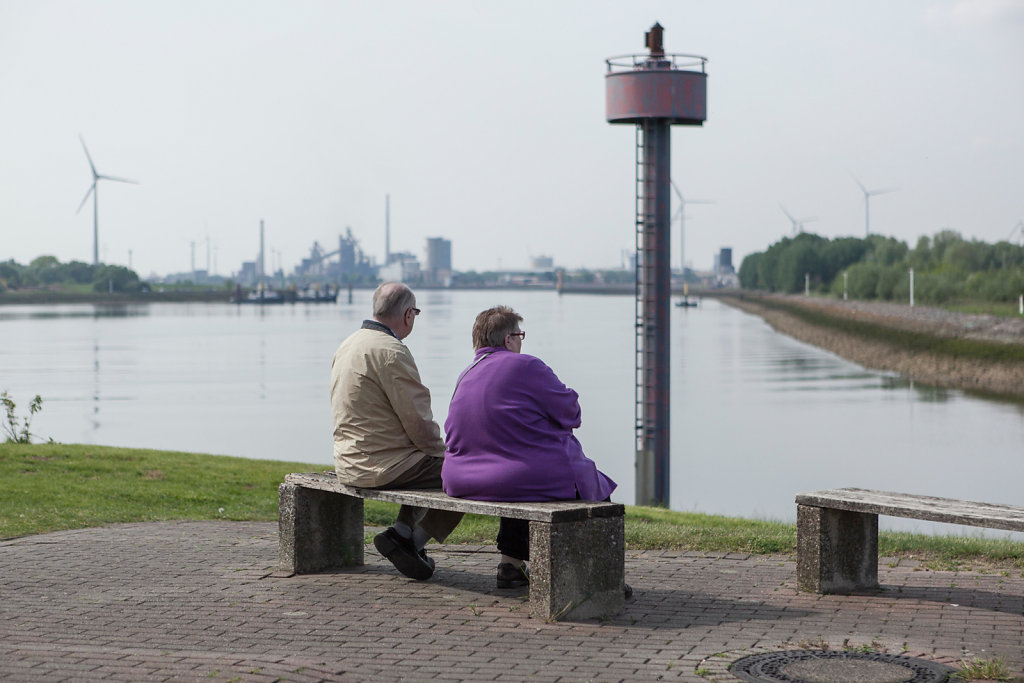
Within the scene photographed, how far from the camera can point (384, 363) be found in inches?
275

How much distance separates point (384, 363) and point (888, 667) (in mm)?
3110

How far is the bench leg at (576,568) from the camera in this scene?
246 inches

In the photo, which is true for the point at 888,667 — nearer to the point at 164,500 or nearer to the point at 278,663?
the point at 278,663

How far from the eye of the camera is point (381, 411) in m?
7.09

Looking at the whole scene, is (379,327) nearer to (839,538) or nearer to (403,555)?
(403,555)

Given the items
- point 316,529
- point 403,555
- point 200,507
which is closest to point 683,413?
point 200,507

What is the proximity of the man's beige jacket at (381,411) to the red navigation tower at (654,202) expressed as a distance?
948 cm

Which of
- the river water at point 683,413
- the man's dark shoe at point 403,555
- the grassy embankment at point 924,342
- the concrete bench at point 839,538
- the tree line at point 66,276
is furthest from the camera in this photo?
the tree line at point 66,276

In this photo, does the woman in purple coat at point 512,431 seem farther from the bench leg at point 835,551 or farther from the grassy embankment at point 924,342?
the grassy embankment at point 924,342

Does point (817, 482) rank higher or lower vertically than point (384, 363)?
lower

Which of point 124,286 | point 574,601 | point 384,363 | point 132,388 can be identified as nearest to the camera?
point 574,601

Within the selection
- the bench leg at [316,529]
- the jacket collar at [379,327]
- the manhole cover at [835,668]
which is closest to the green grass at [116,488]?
the bench leg at [316,529]

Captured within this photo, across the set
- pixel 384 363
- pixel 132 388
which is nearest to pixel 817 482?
pixel 384 363

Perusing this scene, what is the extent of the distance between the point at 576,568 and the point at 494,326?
4.48ft
